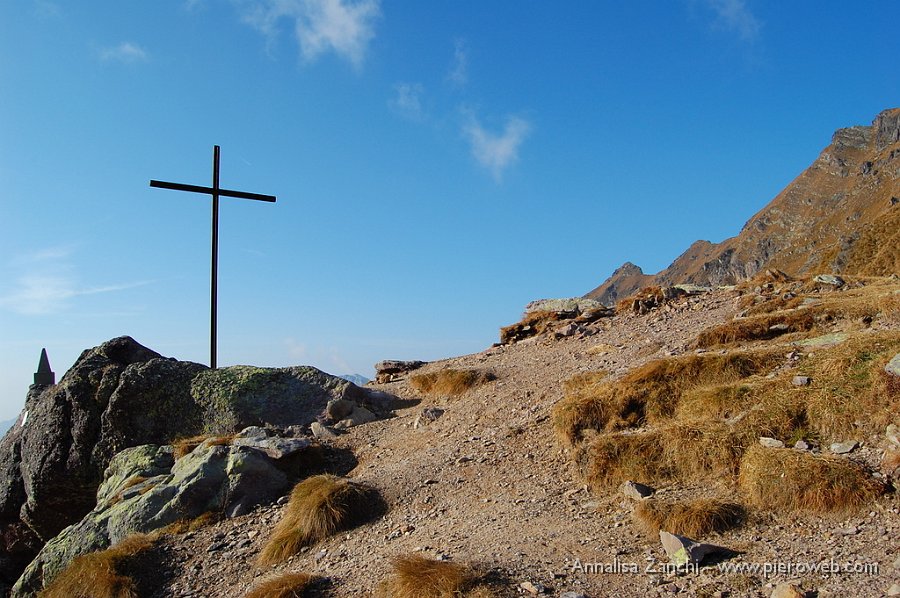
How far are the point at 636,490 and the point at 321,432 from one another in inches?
299

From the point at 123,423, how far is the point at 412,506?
894 cm

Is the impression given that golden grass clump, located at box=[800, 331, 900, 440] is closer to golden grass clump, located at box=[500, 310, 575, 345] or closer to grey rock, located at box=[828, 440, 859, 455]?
grey rock, located at box=[828, 440, 859, 455]

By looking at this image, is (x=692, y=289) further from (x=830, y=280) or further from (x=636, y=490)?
(x=636, y=490)

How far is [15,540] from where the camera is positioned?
15.2 meters

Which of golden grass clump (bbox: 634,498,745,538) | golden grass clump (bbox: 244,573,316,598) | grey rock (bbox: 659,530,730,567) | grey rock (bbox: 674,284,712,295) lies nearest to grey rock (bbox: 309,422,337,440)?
golden grass clump (bbox: 244,573,316,598)

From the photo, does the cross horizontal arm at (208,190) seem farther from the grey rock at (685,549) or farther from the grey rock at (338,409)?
the grey rock at (685,549)

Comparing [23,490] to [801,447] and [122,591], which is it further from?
[801,447]

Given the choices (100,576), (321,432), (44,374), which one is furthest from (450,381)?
(44,374)

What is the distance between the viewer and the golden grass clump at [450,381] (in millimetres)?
15016

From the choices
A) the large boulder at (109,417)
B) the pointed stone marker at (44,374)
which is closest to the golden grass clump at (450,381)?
the large boulder at (109,417)

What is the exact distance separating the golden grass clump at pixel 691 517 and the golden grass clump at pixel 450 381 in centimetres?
750

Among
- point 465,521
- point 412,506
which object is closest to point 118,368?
point 412,506

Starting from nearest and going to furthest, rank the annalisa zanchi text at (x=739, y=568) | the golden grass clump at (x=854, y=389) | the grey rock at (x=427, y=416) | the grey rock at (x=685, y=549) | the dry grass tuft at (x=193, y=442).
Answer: the annalisa zanchi text at (x=739, y=568) < the grey rock at (x=685, y=549) < the golden grass clump at (x=854, y=389) < the dry grass tuft at (x=193, y=442) < the grey rock at (x=427, y=416)

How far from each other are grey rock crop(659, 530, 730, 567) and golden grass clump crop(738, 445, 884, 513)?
1.29 metres
